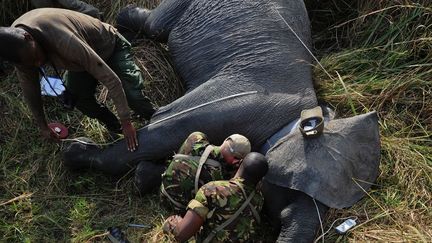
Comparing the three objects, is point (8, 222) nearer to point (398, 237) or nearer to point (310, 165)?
point (310, 165)

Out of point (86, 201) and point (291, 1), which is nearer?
point (86, 201)

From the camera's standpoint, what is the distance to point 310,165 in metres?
3.48

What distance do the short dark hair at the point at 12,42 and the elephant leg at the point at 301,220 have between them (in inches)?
70.5

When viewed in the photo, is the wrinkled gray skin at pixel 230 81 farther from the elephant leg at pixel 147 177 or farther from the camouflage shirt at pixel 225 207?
the camouflage shirt at pixel 225 207

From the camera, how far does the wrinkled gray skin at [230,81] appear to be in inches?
154

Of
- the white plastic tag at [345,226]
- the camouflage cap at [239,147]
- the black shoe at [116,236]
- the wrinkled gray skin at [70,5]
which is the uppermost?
the wrinkled gray skin at [70,5]

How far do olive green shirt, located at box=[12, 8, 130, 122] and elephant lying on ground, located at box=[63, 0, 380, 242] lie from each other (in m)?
0.42

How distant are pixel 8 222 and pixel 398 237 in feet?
8.23

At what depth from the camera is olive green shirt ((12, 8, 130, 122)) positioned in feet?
11.0

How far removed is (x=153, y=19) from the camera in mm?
4637

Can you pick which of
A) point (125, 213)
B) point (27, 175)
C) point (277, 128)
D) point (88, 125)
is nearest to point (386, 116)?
point (277, 128)

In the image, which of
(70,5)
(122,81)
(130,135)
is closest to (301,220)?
(130,135)

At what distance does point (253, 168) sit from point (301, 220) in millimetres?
455

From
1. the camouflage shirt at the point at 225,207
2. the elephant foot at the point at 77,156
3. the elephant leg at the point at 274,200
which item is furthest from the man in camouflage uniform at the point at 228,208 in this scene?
the elephant foot at the point at 77,156
